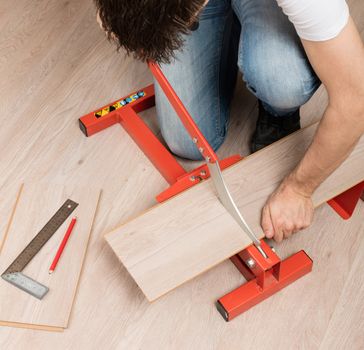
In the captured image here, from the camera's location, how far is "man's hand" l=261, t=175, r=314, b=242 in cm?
126

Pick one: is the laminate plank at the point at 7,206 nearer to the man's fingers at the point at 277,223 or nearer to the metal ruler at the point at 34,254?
the metal ruler at the point at 34,254

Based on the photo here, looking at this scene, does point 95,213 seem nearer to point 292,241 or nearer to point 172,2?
point 292,241

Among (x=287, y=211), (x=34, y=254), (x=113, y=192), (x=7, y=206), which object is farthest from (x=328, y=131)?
(x=7, y=206)

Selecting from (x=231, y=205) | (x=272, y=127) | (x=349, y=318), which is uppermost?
(x=231, y=205)

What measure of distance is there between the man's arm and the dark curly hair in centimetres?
27

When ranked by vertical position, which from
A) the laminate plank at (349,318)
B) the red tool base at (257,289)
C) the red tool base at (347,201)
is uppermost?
the red tool base at (257,289)

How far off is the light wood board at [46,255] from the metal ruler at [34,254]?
1 cm

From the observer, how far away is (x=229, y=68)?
1.61 metres

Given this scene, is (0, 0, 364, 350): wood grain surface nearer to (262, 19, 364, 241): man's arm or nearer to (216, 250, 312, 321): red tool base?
(216, 250, 312, 321): red tool base

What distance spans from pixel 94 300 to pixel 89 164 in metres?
0.43

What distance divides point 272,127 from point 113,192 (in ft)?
1.53

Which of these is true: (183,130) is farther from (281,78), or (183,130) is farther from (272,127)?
(281,78)

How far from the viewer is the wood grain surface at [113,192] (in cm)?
131

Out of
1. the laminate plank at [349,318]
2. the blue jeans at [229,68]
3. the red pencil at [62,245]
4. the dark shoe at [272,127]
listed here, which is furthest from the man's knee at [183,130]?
the laminate plank at [349,318]
